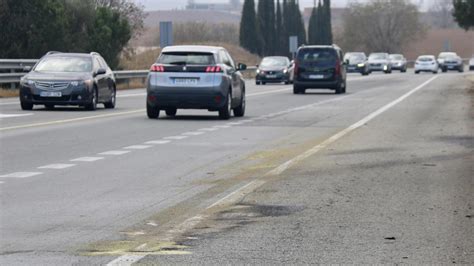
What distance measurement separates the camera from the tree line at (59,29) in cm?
5066

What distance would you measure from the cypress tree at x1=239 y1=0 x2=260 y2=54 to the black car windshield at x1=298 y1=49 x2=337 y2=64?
5938cm

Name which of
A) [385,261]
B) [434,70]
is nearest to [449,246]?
[385,261]

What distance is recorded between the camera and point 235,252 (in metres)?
9.30

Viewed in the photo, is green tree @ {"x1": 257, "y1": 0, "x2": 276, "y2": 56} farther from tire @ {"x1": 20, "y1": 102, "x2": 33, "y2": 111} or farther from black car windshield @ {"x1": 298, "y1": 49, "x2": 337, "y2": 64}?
tire @ {"x1": 20, "y1": 102, "x2": 33, "y2": 111}

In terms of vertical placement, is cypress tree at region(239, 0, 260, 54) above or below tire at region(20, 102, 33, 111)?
below

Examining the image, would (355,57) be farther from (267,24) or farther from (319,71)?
(319,71)

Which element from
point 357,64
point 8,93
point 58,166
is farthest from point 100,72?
point 357,64

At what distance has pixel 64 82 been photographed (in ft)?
98.8

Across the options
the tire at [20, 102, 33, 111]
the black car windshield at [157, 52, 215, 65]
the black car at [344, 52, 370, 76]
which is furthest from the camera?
the black car at [344, 52, 370, 76]

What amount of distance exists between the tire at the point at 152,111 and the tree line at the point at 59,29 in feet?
78.7

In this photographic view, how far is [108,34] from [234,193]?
Result: 1747 inches

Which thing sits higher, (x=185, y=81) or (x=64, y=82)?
(x=185, y=81)

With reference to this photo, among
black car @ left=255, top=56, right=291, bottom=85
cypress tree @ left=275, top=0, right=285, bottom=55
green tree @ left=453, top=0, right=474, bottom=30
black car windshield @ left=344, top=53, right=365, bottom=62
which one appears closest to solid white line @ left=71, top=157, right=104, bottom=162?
green tree @ left=453, top=0, right=474, bottom=30

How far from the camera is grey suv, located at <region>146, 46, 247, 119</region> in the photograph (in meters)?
27.1
